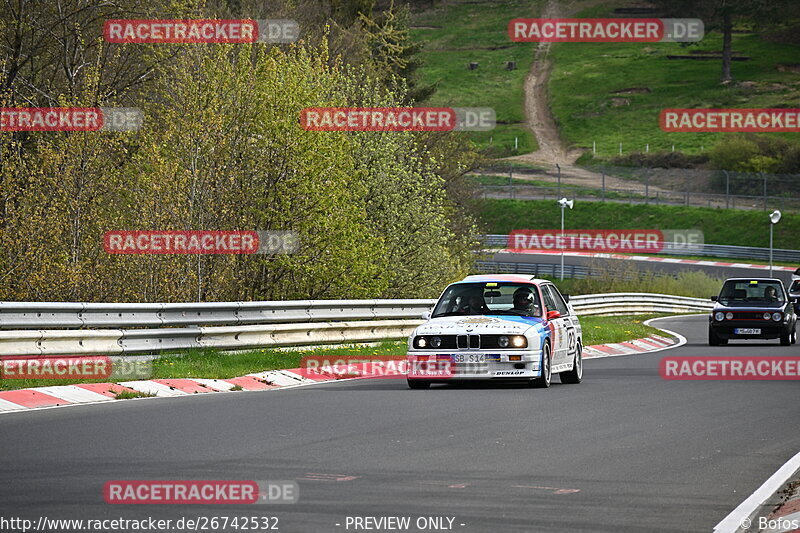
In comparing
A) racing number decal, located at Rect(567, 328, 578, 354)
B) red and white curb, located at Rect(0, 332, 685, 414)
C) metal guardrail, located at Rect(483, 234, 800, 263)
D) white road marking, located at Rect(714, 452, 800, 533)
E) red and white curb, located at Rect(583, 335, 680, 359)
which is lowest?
red and white curb, located at Rect(583, 335, 680, 359)

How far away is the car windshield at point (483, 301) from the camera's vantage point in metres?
18.3

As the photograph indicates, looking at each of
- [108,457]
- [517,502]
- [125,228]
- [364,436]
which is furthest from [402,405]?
[125,228]

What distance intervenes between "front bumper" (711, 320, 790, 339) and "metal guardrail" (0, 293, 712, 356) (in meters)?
8.07

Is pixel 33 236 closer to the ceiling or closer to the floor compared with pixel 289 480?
closer to the ceiling

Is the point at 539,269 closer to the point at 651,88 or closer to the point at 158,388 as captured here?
the point at 158,388

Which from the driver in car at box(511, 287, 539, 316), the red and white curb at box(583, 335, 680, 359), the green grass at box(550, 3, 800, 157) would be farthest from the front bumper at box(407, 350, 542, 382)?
the green grass at box(550, 3, 800, 157)

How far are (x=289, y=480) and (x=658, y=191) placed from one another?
260ft

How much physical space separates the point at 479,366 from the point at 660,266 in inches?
2139

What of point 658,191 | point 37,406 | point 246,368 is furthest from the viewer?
point 658,191

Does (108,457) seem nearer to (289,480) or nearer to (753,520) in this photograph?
(289,480)

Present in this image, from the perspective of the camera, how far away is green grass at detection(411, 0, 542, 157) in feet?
416

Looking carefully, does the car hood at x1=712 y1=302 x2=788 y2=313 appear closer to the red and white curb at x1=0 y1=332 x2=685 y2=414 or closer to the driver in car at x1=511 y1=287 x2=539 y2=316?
the red and white curb at x1=0 y1=332 x2=685 y2=414

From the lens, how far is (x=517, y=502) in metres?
8.70

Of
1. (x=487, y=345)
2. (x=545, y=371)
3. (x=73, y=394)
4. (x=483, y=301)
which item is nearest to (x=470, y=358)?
(x=487, y=345)
